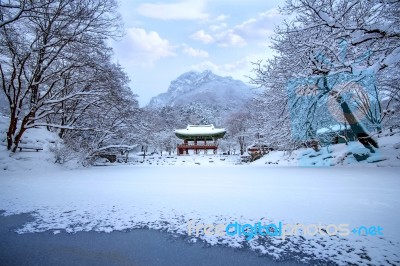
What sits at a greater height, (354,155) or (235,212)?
(354,155)

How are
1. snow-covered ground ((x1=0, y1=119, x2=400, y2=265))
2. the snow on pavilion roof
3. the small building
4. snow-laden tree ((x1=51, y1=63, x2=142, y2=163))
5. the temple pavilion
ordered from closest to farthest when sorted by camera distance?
snow-covered ground ((x1=0, y1=119, x2=400, y2=265))
snow-laden tree ((x1=51, y1=63, x2=142, y2=163))
the small building
the temple pavilion
the snow on pavilion roof

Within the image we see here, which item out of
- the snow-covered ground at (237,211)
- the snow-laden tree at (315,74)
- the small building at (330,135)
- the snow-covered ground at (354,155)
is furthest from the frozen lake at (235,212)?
the small building at (330,135)

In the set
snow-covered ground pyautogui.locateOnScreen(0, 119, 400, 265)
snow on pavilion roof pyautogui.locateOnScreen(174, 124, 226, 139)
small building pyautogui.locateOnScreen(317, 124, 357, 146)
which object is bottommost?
snow-covered ground pyautogui.locateOnScreen(0, 119, 400, 265)

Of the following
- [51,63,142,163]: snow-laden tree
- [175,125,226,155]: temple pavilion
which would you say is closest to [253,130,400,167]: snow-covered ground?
[51,63,142,163]: snow-laden tree

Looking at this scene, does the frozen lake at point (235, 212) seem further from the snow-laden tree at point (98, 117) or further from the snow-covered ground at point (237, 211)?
the snow-laden tree at point (98, 117)

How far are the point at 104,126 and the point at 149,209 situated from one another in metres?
12.0

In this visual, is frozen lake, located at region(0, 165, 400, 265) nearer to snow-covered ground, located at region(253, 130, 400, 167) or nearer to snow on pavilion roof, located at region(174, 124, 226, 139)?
snow-covered ground, located at region(253, 130, 400, 167)

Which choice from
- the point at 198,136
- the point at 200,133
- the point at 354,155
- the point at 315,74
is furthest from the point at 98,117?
the point at 198,136

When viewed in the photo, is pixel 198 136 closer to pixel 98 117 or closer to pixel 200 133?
pixel 200 133

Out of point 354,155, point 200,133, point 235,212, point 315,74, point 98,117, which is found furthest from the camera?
point 200,133

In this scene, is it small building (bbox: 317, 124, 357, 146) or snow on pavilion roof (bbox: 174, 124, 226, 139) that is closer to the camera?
small building (bbox: 317, 124, 357, 146)

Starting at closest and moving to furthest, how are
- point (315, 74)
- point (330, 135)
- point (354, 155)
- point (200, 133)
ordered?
point (315, 74)
point (354, 155)
point (330, 135)
point (200, 133)

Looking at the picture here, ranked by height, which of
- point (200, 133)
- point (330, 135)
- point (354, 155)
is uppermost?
point (200, 133)

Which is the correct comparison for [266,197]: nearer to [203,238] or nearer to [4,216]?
[203,238]
